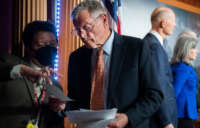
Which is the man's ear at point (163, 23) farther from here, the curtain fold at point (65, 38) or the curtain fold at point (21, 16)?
the curtain fold at point (21, 16)

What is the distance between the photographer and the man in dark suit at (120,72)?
163 centimetres

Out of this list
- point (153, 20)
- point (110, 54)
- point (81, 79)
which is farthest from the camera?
point (153, 20)

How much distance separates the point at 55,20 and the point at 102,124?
5.40 feet

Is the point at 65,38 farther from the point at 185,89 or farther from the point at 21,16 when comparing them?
the point at 185,89

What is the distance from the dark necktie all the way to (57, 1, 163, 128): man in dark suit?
2cm

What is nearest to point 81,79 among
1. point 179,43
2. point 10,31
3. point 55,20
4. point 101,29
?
point 101,29

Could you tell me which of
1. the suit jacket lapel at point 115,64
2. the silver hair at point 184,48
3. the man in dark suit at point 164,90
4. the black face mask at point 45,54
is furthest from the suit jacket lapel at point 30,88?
the silver hair at point 184,48

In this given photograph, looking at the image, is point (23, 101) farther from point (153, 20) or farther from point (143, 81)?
point (153, 20)

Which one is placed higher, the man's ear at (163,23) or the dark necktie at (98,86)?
the man's ear at (163,23)

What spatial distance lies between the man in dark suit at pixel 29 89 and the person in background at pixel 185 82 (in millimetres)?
1387

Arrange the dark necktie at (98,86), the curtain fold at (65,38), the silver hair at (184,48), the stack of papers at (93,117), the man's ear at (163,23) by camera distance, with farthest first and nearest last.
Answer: the curtain fold at (65,38) → the silver hair at (184,48) → the man's ear at (163,23) → the dark necktie at (98,86) → the stack of papers at (93,117)

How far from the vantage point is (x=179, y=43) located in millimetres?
2926

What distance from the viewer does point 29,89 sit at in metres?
1.88

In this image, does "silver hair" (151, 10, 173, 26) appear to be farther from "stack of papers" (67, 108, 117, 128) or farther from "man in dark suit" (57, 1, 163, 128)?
"stack of papers" (67, 108, 117, 128)
